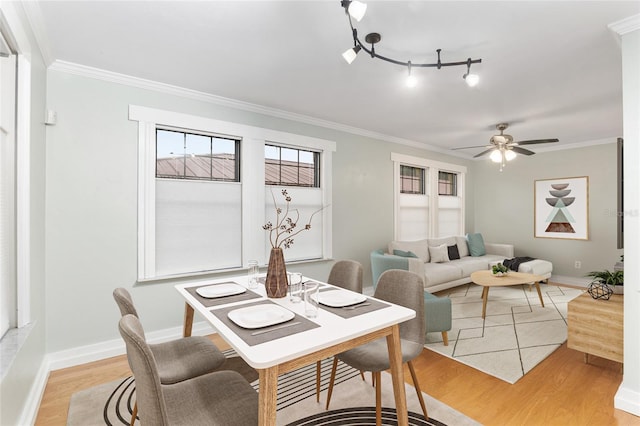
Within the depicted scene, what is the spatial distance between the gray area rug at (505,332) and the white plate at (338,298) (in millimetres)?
1572

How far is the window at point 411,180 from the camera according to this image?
5534mm

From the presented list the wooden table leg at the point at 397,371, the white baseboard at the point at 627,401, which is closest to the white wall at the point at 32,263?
the wooden table leg at the point at 397,371

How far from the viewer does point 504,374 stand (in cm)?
251

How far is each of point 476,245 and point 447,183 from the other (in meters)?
1.37

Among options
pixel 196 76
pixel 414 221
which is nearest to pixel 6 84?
pixel 196 76

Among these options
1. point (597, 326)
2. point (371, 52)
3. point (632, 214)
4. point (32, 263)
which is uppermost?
point (371, 52)

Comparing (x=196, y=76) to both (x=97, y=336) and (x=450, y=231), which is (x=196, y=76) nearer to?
(x=97, y=336)

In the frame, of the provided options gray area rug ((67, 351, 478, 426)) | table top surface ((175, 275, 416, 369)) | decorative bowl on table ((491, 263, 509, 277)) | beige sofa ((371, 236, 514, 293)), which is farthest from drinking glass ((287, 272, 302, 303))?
decorative bowl on table ((491, 263, 509, 277))

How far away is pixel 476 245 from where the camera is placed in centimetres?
604

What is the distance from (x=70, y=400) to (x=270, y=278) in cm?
175

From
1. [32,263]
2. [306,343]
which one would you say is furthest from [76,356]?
[306,343]

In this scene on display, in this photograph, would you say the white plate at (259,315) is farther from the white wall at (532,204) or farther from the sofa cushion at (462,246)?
the white wall at (532,204)

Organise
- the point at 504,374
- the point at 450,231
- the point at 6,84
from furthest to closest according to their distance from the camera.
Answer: the point at 450,231
the point at 504,374
the point at 6,84

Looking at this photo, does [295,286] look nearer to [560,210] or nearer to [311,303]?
[311,303]
